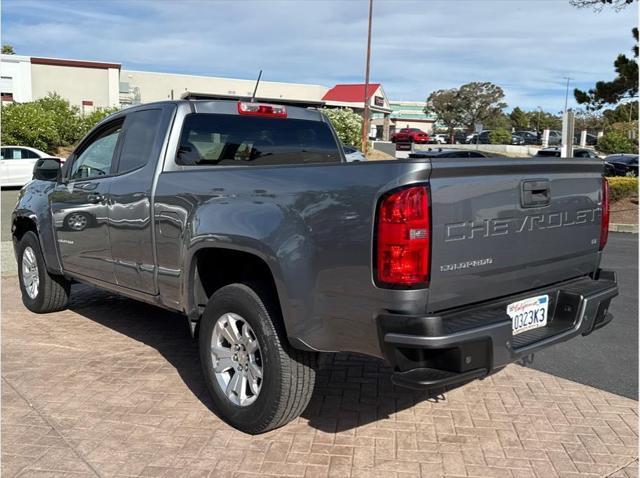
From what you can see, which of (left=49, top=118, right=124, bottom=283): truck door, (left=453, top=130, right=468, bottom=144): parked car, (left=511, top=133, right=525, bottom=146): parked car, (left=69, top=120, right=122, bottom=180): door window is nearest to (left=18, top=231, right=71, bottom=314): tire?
(left=49, top=118, right=124, bottom=283): truck door

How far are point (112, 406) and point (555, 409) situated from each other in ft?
9.45

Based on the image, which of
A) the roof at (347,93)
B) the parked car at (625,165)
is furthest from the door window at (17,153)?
the roof at (347,93)

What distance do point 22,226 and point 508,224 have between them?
514 centimetres

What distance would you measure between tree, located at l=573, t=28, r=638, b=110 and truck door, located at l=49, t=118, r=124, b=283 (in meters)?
15.3

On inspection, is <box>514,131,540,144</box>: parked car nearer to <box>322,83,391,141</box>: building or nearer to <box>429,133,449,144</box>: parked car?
<box>429,133,449,144</box>: parked car

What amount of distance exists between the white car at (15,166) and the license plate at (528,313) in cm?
1921

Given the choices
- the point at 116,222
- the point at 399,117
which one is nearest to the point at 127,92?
the point at 116,222

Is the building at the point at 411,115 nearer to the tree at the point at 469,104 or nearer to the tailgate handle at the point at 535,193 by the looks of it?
the tree at the point at 469,104

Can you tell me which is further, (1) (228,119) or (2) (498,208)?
(1) (228,119)

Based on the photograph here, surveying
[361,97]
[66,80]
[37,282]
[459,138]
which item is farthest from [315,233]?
[459,138]

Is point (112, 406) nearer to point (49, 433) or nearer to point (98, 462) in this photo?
point (49, 433)

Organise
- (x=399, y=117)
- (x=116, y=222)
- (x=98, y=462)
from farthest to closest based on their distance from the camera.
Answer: (x=399, y=117), (x=116, y=222), (x=98, y=462)

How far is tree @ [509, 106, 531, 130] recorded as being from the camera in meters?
83.0

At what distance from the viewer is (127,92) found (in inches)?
1800
